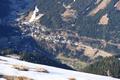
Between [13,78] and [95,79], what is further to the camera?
[95,79]

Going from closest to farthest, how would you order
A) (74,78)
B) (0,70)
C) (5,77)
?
(5,77)
(0,70)
(74,78)

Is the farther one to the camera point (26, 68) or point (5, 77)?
point (26, 68)

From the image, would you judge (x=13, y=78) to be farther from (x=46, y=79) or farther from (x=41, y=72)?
(x=41, y=72)

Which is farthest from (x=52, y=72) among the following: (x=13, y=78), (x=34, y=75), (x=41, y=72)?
(x=13, y=78)

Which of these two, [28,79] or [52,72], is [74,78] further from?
[28,79]

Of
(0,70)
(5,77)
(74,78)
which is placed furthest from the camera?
(74,78)

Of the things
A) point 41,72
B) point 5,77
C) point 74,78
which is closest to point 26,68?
point 41,72

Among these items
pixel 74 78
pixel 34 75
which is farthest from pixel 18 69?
pixel 74 78

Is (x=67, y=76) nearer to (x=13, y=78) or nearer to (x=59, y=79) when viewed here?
(x=59, y=79)
